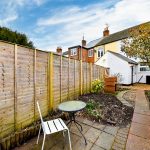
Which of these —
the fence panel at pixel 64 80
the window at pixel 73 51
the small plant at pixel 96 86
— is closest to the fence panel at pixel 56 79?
the fence panel at pixel 64 80

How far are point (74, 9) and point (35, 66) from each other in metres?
7.83

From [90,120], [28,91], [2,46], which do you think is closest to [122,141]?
[90,120]

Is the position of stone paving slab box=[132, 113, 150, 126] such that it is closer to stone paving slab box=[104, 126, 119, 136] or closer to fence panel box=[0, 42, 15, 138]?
stone paving slab box=[104, 126, 119, 136]

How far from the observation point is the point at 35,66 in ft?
14.8

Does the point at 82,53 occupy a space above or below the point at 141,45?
above

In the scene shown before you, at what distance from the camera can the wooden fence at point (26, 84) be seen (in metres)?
3.49

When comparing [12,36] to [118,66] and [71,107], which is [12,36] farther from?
[118,66]

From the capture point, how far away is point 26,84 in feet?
13.6

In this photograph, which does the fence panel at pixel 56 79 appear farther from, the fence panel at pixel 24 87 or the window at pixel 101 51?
the window at pixel 101 51

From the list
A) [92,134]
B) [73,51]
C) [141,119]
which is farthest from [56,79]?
[73,51]

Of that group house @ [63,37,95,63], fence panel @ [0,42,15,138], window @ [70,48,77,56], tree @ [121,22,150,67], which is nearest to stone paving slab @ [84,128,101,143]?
fence panel @ [0,42,15,138]

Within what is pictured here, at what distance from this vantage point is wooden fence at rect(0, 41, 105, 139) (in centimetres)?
349

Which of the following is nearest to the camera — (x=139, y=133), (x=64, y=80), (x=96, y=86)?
(x=139, y=133)

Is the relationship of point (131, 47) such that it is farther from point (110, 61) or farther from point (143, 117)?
point (110, 61)
